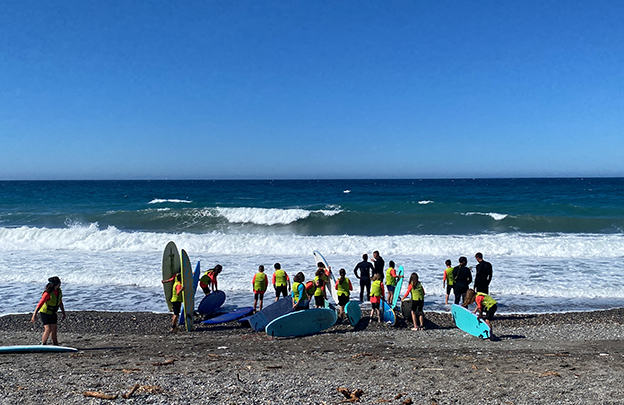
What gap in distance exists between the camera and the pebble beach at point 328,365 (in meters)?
5.15

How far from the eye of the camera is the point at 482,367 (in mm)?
6195

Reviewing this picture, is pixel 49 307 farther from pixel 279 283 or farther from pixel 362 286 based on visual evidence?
pixel 362 286

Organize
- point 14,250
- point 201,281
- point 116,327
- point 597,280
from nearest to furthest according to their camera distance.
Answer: point 116,327
point 201,281
point 597,280
point 14,250

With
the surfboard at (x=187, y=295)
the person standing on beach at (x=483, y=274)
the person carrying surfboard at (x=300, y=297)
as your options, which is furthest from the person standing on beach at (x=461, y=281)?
the surfboard at (x=187, y=295)

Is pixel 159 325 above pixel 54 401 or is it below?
below

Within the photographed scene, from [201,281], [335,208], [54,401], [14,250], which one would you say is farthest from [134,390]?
[335,208]

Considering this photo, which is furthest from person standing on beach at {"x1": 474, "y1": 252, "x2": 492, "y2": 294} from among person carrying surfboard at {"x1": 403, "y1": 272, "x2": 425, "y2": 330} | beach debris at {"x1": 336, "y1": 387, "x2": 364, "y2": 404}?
beach debris at {"x1": 336, "y1": 387, "x2": 364, "y2": 404}

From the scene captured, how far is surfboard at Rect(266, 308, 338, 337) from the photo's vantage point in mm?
8500

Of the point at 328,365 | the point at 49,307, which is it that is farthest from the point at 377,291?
the point at 49,307

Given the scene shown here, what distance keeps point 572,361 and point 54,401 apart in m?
7.05

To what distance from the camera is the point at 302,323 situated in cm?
868

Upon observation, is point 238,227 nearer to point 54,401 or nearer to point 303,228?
point 303,228

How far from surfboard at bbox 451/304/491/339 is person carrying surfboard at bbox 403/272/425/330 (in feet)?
2.33

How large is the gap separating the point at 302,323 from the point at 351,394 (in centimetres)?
360
